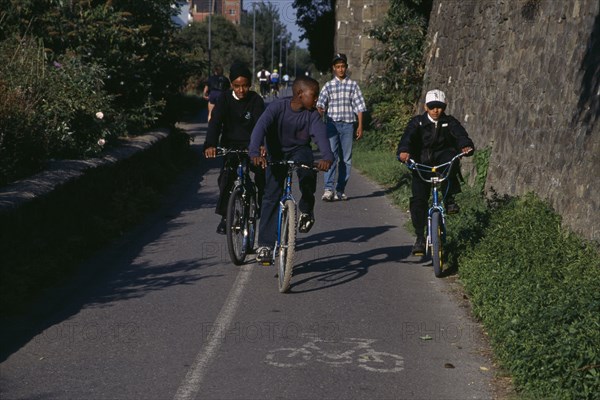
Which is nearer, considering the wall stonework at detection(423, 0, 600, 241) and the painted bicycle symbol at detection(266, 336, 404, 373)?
the painted bicycle symbol at detection(266, 336, 404, 373)

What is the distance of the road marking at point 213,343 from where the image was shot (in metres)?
6.03

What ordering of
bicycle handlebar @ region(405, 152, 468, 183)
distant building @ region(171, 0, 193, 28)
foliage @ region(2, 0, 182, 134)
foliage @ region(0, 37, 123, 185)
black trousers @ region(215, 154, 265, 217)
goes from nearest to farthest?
bicycle handlebar @ region(405, 152, 468, 183) < black trousers @ region(215, 154, 265, 217) < foliage @ region(0, 37, 123, 185) < foliage @ region(2, 0, 182, 134) < distant building @ region(171, 0, 193, 28)

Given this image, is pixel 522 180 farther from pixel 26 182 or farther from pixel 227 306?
pixel 26 182

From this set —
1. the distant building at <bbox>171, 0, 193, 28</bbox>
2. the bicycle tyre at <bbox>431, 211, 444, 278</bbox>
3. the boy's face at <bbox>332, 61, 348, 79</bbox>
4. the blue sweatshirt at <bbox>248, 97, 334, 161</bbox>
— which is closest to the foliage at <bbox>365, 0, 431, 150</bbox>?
the distant building at <bbox>171, 0, 193, 28</bbox>

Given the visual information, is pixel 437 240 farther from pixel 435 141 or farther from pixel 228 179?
pixel 228 179

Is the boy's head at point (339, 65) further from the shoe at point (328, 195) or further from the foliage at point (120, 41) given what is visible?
the foliage at point (120, 41)

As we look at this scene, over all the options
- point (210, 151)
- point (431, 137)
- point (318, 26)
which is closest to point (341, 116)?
point (431, 137)

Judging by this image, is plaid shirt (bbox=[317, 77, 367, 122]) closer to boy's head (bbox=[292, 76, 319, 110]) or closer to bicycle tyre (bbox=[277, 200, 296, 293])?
boy's head (bbox=[292, 76, 319, 110])

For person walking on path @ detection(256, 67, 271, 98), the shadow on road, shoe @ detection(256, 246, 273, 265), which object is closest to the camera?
the shadow on road

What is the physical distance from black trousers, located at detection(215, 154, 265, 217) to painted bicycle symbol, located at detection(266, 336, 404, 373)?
354cm

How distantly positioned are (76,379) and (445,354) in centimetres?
265

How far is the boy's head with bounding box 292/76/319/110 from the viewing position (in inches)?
352

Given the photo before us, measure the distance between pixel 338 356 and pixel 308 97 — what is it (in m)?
3.04

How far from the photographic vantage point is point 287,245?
8.73m
